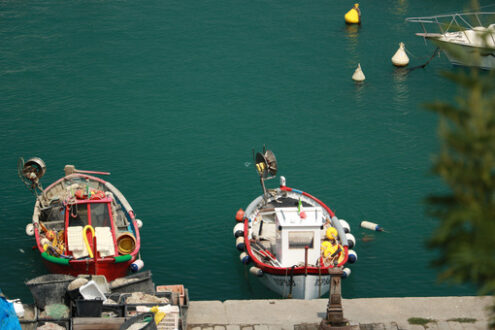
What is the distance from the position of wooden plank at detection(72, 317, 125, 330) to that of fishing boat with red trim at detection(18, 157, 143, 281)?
5805 millimetres

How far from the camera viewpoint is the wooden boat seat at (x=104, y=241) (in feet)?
71.8

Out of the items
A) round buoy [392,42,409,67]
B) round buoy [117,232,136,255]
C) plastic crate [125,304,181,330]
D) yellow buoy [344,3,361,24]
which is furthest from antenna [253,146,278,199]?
yellow buoy [344,3,361,24]

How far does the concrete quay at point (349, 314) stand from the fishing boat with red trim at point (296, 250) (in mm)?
2837

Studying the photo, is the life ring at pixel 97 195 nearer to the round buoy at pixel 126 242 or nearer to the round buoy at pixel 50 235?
the round buoy at pixel 50 235

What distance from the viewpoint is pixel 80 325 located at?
50.8ft

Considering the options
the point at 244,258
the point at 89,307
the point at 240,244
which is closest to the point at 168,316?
the point at 89,307

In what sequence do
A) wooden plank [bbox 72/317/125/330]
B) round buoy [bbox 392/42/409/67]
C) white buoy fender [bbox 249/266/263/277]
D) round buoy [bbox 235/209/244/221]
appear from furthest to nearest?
round buoy [bbox 392/42/409/67], round buoy [bbox 235/209/244/221], white buoy fender [bbox 249/266/263/277], wooden plank [bbox 72/317/125/330]

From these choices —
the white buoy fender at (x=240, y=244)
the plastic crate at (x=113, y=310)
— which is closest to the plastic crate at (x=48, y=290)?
the plastic crate at (x=113, y=310)

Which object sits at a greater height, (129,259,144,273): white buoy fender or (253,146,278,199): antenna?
(253,146,278,199): antenna

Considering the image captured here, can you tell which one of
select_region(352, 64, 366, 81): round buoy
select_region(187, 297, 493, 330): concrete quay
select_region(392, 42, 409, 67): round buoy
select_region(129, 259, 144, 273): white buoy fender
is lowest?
select_region(129, 259, 144, 273): white buoy fender

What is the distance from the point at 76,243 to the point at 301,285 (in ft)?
23.4

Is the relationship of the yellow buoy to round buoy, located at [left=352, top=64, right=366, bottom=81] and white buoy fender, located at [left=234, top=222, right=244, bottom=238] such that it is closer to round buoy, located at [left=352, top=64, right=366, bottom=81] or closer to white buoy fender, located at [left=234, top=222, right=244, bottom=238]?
round buoy, located at [left=352, top=64, right=366, bottom=81]

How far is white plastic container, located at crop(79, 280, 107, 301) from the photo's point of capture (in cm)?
1656

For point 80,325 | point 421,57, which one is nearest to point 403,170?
point 421,57
